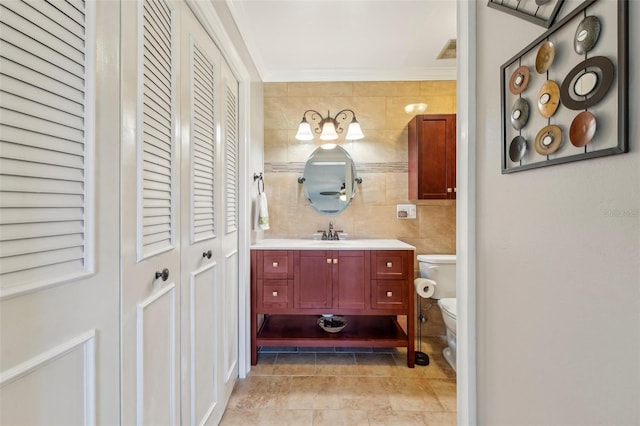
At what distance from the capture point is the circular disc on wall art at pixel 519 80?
737mm

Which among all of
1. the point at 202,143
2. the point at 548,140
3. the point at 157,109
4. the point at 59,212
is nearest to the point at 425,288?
the point at 548,140

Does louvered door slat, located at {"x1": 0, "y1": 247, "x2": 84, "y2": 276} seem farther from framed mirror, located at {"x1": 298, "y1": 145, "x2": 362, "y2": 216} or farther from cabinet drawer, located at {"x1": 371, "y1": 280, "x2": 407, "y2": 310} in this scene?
framed mirror, located at {"x1": 298, "y1": 145, "x2": 362, "y2": 216}

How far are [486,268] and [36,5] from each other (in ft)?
4.20

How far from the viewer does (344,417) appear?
64.2 inches

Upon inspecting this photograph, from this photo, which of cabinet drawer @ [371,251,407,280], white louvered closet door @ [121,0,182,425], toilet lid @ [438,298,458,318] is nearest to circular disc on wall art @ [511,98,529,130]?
white louvered closet door @ [121,0,182,425]

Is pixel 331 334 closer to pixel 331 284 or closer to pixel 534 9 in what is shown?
pixel 331 284

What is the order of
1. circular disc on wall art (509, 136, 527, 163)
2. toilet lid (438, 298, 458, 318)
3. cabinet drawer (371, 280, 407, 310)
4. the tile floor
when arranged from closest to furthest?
1. circular disc on wall art (509, 136, 527, 163)
2. the tile floor
3. toilet lid (438, 298, 458, 318)
4. cabinet drawer (371, 280, 407, 310)

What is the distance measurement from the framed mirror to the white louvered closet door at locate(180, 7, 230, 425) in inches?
46.0

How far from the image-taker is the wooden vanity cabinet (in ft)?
6.93

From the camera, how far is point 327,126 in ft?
8.30

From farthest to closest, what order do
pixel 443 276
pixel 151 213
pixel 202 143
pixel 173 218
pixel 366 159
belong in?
pixel 366 159 < pixel 443 276 < pixel 202 143 < pixel 173 218 < pixel 151 213

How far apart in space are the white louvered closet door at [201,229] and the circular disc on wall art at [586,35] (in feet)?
3.94

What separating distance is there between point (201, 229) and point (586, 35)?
138 cm

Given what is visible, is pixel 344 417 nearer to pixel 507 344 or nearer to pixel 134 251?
pixel 507 344
